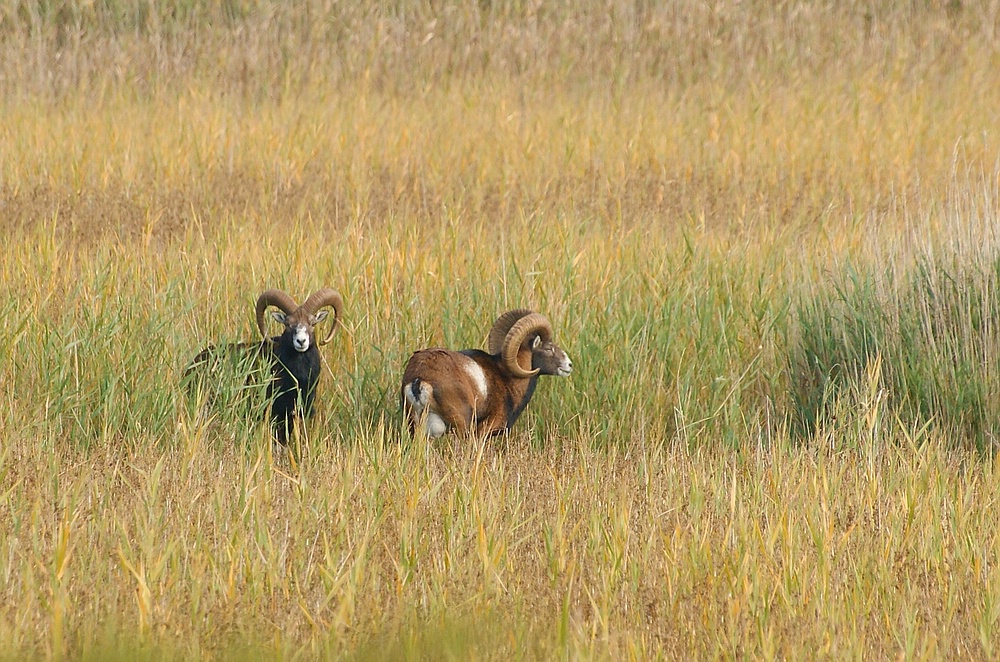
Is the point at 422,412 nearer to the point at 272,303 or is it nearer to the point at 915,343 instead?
the point at 272,303

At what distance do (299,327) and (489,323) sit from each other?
1299 millimetres

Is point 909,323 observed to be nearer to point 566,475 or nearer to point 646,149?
point 566,475

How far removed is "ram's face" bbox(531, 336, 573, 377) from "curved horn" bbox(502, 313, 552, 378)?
0.08 meters

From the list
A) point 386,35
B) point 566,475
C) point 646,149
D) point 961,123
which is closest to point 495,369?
point 566,475

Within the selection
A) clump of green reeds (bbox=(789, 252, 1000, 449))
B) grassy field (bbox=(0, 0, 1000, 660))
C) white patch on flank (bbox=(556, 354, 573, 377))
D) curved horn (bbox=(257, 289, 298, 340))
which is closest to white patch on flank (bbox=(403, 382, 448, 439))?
grassy field (bbox=(0, 0, 1000, 660))

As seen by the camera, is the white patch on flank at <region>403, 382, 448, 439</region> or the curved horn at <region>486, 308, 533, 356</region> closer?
the white patch on flank at <region>403, 382, 448, 439</region>

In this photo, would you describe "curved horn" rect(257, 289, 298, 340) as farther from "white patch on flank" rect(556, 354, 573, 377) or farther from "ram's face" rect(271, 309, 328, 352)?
"white patch on flank" rect(556, 354, 573, 377)

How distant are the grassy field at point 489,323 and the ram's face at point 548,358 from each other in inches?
13.7

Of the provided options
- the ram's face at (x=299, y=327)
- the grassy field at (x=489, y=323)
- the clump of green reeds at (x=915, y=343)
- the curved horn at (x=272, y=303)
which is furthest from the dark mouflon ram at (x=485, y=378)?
the clump of green reeds at (x=915, y=343)

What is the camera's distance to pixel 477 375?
6305mm

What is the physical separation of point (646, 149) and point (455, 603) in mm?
8607

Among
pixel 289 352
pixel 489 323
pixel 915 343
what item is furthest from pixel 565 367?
pixel 915 343

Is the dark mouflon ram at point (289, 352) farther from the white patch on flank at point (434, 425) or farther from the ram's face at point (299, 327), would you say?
the white patch on flank at point (434, 425)

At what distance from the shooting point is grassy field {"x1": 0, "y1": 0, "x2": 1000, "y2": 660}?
3883mm
